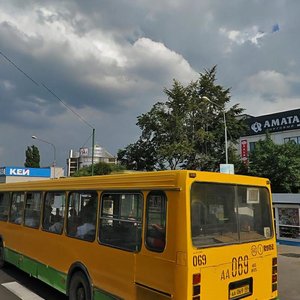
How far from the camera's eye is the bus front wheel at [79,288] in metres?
6.39

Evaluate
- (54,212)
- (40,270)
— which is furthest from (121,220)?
(40,270)

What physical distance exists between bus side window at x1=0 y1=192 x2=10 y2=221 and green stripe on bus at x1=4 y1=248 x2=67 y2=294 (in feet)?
2.93

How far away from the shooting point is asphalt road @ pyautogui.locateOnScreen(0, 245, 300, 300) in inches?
318

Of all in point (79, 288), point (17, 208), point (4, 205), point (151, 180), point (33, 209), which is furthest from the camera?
point (4, 205)

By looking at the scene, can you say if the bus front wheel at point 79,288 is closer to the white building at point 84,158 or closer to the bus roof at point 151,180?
the bus roof at point 151,180

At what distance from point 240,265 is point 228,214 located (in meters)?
0.69

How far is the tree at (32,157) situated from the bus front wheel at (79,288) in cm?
7682

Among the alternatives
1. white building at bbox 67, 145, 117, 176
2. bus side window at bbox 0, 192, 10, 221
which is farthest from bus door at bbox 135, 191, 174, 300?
white building at bbox 67, 145, 117, 176

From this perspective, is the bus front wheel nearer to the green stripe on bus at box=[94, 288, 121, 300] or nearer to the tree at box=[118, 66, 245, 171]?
the green stripe on bus at box=[94, 288, 121, 300]

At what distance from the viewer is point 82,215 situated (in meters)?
6.76

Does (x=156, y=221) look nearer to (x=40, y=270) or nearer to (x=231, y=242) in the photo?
(x=231, y=242)

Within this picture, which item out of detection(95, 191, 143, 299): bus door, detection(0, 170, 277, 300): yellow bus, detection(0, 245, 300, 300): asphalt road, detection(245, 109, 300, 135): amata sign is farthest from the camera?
detection(245, 109, 300, 135): amata sign

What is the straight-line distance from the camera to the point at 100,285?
6031mm

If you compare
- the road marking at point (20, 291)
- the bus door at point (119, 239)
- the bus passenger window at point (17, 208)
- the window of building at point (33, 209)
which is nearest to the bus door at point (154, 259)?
the bus door at point (119, 239)
